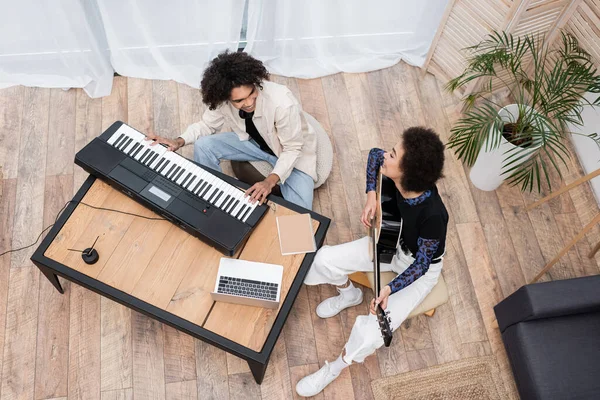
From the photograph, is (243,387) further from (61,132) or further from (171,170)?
(61,132)

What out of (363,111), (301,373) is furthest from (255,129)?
(301,373)

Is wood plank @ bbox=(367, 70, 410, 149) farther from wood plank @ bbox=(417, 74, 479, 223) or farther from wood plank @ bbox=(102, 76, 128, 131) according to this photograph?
wood plank @ bbox=(102, 76, 128, 131)

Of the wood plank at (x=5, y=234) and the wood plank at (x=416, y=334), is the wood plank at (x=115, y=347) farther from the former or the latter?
the wood plank at (x=416, y=334)

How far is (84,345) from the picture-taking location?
285cm

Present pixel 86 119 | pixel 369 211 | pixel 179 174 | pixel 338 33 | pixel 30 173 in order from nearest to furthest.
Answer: pixel 179 174
pixel 369 211
pixel 30 173
pixel 86 119
pixel 338 33

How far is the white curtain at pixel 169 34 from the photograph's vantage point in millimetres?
3275

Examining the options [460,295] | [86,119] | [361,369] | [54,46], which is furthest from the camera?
[86,119]

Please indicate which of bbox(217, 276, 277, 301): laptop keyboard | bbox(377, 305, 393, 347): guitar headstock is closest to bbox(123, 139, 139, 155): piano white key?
bbox(217, 276, 277, 301): laptop keyboard

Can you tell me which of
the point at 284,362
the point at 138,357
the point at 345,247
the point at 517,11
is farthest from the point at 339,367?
the point at 517,11

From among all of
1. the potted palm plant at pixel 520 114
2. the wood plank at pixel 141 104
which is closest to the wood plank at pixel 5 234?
the wood plank at pixel 141 104

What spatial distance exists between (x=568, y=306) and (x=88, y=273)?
7.07 ft

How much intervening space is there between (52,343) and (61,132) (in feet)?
4.26

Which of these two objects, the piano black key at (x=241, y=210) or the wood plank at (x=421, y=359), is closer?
the piano black key at (x=241, y=210)

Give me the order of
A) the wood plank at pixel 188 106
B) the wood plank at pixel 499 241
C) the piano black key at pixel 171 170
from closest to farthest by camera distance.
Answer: the piano black key at pixel 171 170 < the wood plank at pixel 499 241 < the wood plank at pixel 188 106
